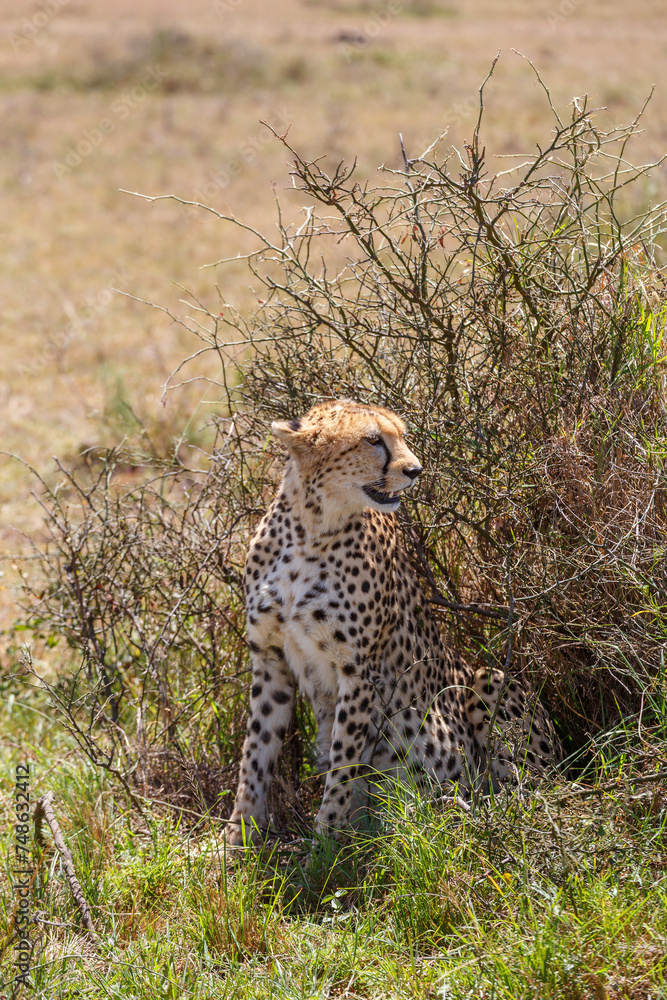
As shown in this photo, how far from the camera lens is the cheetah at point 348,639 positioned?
108 inches

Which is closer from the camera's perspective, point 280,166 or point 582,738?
point 582,738

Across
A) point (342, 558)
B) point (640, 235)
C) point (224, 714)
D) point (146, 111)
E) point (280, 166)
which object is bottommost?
point (224, 714)

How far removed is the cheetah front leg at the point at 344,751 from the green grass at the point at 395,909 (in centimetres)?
10

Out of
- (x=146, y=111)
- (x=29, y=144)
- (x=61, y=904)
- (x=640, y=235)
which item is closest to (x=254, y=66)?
(x=146, y=111)

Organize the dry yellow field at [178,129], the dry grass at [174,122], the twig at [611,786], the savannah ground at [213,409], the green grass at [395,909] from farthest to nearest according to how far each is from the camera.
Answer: the dry grass at [174,122], the dry yellow field at [178,129], the twig at [611,786], the savannah ground at [213,409], the green grass at [395,909]

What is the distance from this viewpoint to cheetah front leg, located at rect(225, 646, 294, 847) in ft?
9.61

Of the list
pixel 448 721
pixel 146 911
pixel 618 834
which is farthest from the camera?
pixel 448 721

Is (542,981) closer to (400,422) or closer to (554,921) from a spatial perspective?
(554,921)

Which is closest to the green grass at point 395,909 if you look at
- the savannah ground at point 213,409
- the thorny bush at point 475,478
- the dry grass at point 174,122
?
the savannah ground at point 213,409

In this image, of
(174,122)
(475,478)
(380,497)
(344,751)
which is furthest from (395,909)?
(174,122)

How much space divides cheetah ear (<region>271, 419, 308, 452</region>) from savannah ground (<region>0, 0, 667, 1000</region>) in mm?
966

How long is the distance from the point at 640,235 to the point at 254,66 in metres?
15.0

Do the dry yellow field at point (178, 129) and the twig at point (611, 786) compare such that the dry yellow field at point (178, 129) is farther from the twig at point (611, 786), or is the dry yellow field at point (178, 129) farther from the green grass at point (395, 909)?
the twig at point (611, 786)

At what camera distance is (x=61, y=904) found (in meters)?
2.66
